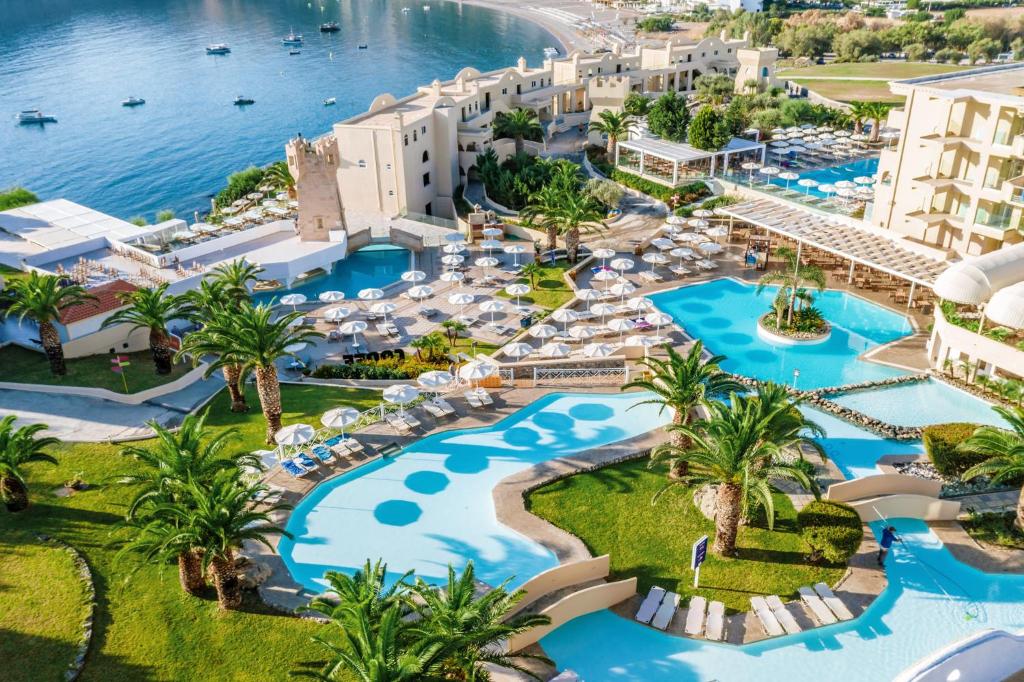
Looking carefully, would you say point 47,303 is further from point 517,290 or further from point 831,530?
point 831,530

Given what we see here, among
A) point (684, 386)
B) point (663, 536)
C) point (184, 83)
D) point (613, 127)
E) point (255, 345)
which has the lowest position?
point (184, 83)

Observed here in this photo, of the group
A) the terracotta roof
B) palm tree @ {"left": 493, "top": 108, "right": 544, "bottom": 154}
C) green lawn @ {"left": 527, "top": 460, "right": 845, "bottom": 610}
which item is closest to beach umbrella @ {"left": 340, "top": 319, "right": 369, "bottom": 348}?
the terracotta roof

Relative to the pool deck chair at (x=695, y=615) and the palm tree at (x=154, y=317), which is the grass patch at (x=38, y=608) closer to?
the palm tree at (x=154, y=317)

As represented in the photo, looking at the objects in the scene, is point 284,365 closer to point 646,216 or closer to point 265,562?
point 265,562

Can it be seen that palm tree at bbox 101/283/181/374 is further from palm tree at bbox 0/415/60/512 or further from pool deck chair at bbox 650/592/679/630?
pool deck chair at bbox 650/592/679/630

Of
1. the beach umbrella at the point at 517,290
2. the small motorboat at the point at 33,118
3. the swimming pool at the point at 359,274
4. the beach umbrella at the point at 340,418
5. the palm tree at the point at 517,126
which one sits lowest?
the small motorboat at the point at 33,118

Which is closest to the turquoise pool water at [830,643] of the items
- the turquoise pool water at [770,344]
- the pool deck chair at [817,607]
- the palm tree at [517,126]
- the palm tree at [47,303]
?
the pool deck chair at [817,607]

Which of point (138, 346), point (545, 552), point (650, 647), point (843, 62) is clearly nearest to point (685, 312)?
point (545, 552)

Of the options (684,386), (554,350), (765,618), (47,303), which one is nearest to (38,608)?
(47,303)
